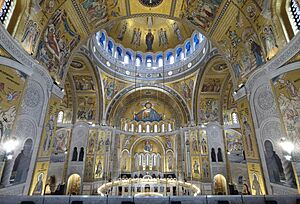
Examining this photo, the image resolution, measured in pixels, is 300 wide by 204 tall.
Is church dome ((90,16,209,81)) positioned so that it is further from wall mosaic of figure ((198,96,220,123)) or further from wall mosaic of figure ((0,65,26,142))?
wall mosaic of figure ((0,65,26,142))

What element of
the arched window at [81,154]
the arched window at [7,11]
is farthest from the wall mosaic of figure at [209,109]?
the arched window at [7,11]

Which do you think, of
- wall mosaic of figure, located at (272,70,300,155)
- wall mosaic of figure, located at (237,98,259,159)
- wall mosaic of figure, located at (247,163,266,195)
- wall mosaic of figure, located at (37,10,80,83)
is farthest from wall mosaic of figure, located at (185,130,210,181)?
wall mosaic of figure, located at (37,10,80,83)

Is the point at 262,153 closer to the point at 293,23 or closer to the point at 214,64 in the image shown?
the point at 293,23

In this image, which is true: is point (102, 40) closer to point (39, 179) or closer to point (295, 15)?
point (39, 179)

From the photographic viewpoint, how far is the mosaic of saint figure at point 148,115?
23.9 meters

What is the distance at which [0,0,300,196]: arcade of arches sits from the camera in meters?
6.31

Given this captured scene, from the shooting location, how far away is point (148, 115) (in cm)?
2423

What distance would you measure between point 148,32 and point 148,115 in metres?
11.7

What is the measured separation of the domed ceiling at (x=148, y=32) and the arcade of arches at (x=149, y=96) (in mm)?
134

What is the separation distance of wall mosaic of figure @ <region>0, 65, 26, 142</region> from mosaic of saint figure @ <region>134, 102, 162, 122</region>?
58.5 feet

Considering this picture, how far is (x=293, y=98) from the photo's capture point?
19.6 ft

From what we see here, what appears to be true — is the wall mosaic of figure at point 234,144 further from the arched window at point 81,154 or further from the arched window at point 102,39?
the arched window at point 102,39

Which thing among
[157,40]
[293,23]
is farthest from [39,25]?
[157,40]

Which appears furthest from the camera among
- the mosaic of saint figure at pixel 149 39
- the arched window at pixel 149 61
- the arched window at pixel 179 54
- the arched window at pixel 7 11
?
the arched window at pixel 149 61
